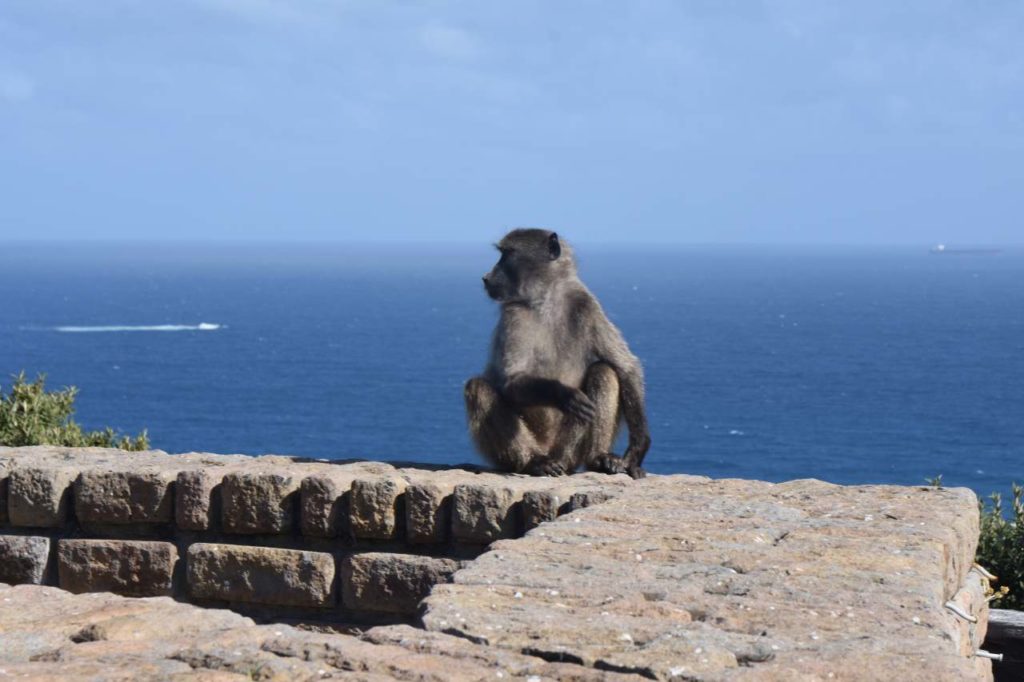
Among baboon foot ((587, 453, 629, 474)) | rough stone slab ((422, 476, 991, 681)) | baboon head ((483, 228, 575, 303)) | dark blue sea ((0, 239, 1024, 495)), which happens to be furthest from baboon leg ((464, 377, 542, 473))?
dark blue sea ((0, 239, 1024, 495))

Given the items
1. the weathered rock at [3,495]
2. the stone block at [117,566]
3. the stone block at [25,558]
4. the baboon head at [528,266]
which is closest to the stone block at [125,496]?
the stone block at [117,566]

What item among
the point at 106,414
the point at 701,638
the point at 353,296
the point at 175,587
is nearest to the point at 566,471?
the point at 175,587

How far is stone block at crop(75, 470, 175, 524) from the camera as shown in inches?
233

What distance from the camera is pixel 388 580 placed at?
5582 millimetres

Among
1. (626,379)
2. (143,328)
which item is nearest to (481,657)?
(626,379)

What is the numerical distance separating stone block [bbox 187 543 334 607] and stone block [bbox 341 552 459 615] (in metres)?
0.10

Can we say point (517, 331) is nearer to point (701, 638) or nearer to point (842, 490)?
point (842, 490)

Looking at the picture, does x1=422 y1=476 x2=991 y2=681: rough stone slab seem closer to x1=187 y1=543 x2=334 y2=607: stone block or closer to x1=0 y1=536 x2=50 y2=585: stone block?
x1=187 y1=543 x2=334 y2=607: stone block

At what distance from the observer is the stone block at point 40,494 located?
5984 millimetres

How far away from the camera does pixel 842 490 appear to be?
562cm

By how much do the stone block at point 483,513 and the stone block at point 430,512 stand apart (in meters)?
0.06

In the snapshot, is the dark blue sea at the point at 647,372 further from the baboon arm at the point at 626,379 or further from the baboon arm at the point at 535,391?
the baboon arm at the point at 535,391

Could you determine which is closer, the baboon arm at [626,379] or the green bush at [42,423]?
the baboon arm at [626,379]

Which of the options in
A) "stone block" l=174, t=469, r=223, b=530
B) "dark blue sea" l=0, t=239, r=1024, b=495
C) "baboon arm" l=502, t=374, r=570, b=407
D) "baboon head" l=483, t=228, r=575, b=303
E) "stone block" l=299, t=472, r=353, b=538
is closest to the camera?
A: "stone block" l=299, t=472, r=353, b=538
